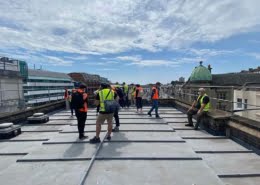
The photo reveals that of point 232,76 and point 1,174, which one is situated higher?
point 232,76

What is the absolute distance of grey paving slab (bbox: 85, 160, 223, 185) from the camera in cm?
338

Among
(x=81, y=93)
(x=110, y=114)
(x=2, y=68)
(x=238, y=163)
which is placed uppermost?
(x=2, y=68)

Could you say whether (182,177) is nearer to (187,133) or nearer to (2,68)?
(187,133)

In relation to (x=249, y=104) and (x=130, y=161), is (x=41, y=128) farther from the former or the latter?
(x=249, y=104)

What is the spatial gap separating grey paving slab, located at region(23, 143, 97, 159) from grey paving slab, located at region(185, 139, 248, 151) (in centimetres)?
285

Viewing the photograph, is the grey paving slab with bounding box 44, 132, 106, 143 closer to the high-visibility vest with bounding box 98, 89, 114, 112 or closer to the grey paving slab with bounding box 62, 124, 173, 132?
the grey paving slab with bounding box 62, 124, 173, 132

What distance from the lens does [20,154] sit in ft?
16.7

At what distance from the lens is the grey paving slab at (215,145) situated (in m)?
5.29

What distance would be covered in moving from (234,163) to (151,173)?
204cm

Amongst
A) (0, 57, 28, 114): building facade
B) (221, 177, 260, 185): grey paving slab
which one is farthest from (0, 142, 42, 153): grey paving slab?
(221, 177, 260, 185): grey paving slab

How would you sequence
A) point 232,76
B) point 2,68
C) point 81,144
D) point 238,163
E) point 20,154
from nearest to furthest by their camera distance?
point 238,163 < point 20,154 < point 81,144 < point 2,68 < point 232,76

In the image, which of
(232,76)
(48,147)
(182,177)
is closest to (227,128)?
(182,177)

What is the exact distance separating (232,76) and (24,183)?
5530cm

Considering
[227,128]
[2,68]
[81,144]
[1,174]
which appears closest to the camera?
[1,174]
